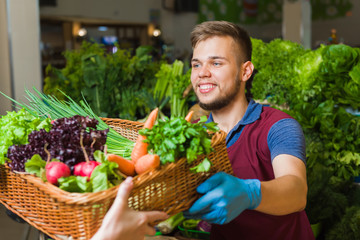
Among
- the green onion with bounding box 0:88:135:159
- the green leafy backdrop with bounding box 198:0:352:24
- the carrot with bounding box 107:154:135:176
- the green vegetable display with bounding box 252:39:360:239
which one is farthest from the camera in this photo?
the green leafy backdrop with bounding box 198:0:352:24

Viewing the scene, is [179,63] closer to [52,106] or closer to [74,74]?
[74,74]

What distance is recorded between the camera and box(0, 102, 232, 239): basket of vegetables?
0.93 meters

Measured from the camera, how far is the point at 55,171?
947 mm

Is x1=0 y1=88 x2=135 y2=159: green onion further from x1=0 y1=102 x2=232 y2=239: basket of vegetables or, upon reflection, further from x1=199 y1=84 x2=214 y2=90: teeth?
x1=199 y1=84 x2=214 y2=90: teeth

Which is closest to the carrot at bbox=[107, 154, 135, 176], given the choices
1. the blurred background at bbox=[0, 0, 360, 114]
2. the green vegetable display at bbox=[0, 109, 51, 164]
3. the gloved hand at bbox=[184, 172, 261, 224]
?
the gloved hand at bbox=[184, 172, 261, 224]

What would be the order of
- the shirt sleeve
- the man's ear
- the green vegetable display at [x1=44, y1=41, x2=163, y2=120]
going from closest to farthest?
the shirt sleeve → the man's ear → the green vegetable display at [x1=44, y1=41, x2=163, y2=120]

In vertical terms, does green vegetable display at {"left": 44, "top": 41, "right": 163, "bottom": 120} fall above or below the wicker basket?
above

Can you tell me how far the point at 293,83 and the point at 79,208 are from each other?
1909mm

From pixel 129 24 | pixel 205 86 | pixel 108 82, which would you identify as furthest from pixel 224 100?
pixel 129 24

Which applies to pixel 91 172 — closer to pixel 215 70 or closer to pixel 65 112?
pixel 65 112

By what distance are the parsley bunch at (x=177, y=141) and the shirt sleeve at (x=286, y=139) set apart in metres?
0.50

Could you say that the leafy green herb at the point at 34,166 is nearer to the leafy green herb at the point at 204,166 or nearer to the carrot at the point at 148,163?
the carrot at the point at 148,163

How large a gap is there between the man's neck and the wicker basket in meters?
0.55

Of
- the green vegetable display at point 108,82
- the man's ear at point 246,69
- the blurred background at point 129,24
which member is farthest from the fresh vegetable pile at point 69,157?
the blurred background at point 129,24
